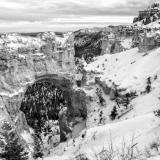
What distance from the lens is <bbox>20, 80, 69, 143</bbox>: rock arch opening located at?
54.3 m

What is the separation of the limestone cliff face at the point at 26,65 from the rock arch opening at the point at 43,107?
375 inches

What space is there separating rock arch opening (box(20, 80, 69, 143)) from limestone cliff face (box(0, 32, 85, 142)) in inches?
375

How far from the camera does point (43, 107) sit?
2699 inches

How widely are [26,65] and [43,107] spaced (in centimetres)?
3074

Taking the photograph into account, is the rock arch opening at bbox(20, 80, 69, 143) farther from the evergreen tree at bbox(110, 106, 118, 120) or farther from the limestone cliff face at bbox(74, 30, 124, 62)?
the evergreen tree at bbox(110, 106, 118, 120)

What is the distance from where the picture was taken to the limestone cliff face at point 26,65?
117 feet

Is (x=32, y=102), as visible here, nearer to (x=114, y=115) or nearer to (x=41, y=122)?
(x=41, y=122)

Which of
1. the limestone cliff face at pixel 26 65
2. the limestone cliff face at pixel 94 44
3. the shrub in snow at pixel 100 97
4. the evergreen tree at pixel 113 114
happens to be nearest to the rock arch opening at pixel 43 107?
the limestone cliff face at pixel 26 65

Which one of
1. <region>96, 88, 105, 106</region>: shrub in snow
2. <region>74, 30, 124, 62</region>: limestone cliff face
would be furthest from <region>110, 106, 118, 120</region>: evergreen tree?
<region>74, 30, 124, 62</region>: limestone cliff face

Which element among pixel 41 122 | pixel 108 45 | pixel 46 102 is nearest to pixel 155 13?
pixel 108 45

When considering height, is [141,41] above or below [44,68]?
above

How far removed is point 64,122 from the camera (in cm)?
3881

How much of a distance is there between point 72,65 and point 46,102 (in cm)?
2965

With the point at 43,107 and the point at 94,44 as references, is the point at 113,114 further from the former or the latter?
the point at 94,44
